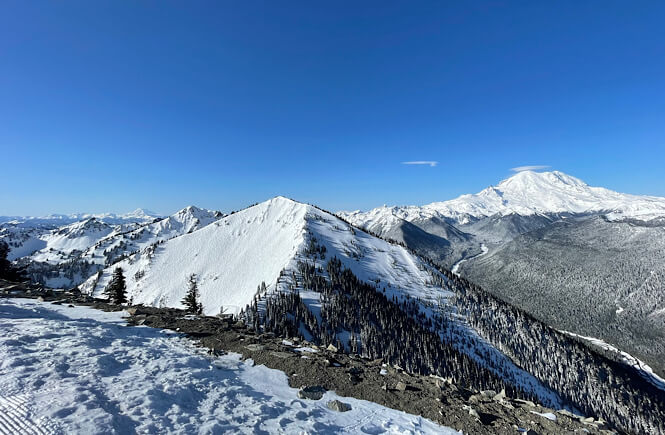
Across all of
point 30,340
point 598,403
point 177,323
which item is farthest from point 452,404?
point 598,403

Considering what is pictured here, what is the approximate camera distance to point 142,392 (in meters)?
13.0

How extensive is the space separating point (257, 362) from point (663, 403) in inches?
11913

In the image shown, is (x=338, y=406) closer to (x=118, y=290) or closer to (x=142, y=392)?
(x=142, y=392)

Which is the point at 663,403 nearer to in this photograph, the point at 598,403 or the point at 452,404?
the point at 598,403

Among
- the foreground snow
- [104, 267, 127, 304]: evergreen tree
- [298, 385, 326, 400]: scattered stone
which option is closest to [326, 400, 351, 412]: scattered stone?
the foreground snow

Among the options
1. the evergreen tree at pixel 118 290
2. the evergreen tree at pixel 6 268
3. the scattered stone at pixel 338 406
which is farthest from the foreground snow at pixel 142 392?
the evergreen tree at pixel 118 290

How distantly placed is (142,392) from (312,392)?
28.9ft

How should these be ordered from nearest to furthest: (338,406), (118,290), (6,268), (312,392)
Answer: (338,406), (312,392), (6,268), (118,290)

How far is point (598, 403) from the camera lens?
6329 inches

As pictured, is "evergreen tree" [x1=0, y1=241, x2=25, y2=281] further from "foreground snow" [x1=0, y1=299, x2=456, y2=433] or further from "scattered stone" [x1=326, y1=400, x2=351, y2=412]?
"scattered stone" [x1=326, y1=400, x2=351, y2=412]

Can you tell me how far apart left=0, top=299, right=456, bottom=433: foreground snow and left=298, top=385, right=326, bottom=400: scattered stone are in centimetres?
44

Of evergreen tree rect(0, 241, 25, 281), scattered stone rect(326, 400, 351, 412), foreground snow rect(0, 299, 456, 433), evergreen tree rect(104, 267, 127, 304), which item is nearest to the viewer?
foreground snow rect(0, 299, 456, 433)

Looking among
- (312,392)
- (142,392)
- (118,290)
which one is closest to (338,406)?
(312,392)

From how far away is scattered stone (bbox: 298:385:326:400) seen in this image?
15.7 meters
